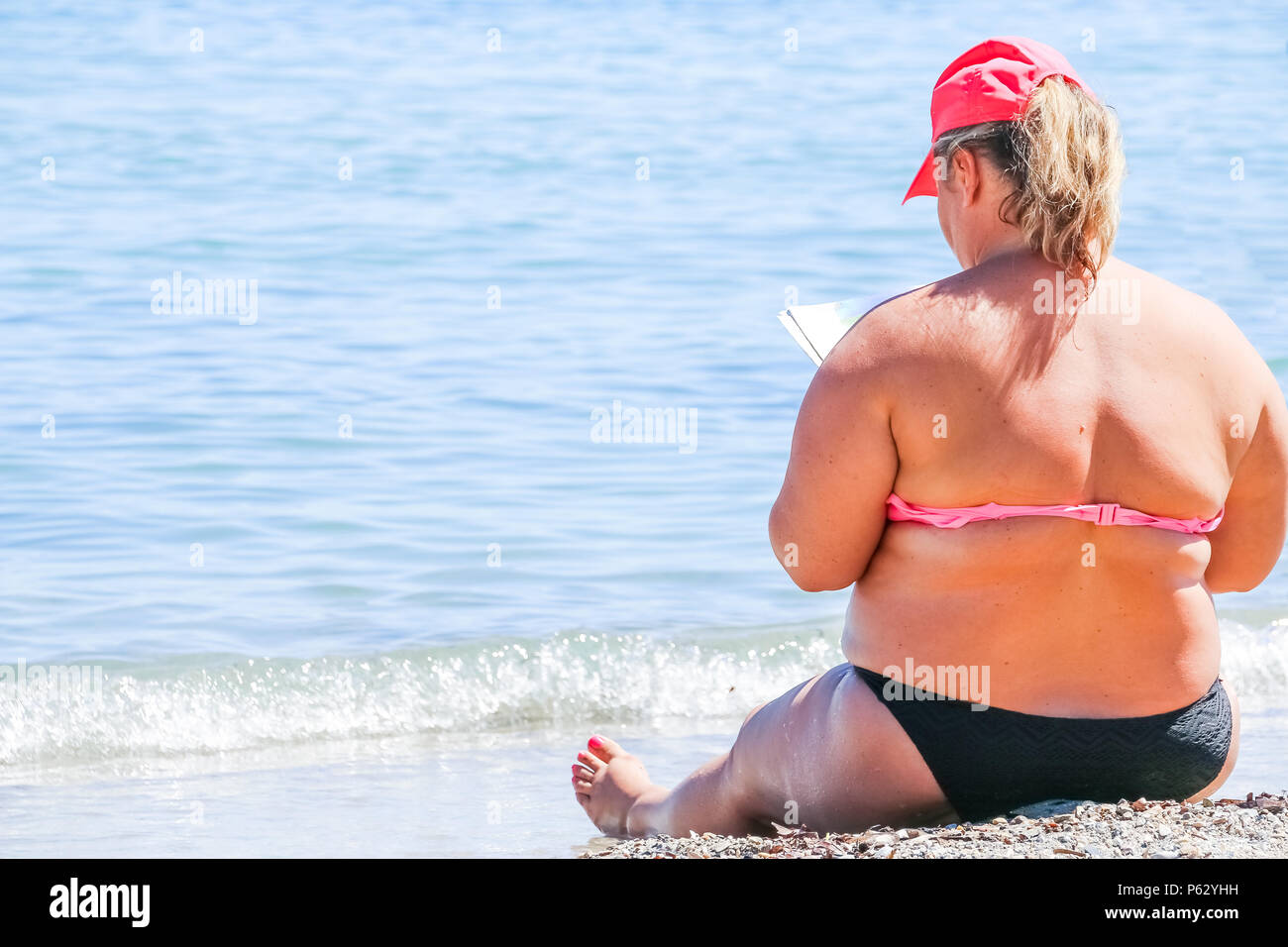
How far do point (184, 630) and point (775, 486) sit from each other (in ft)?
9.00

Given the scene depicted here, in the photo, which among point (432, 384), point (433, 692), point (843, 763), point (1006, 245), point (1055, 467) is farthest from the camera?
point (432, 384)

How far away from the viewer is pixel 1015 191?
261 centimetres

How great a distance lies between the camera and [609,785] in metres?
3.58

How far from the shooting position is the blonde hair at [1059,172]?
8.42 feet

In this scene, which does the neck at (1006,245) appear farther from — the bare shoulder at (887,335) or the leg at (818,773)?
the leg at (818,773)

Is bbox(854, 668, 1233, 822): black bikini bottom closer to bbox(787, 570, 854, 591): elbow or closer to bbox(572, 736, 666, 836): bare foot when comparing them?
bbox(787, 570, 854, 591): elbow

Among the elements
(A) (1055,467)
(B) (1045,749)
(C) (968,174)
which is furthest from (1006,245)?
(B) (1045,749)

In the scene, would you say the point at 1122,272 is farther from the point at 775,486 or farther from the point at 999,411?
the point at 775,486

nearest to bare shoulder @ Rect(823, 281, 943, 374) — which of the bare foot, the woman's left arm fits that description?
the woman's left arm

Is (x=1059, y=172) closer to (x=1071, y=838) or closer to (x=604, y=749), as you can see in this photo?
(x=1071, y=838)

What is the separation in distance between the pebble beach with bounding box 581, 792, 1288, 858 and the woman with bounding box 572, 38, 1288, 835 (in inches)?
2.8

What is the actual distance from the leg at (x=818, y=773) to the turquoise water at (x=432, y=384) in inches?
28.7

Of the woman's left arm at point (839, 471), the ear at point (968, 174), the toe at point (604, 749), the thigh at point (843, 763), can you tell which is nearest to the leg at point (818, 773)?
the thigh at point (843, 763)

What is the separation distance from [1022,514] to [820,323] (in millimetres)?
570
